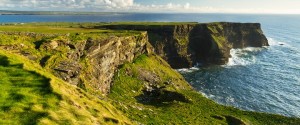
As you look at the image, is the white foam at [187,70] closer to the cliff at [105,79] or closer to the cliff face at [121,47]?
the cliff face at [121,47]

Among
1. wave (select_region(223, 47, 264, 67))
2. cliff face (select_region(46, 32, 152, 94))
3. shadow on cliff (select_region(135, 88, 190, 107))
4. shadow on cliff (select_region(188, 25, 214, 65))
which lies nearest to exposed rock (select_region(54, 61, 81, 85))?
cliff face (select_region(46, 32, 152, 94))

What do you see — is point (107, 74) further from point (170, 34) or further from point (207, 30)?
point (207, 30)

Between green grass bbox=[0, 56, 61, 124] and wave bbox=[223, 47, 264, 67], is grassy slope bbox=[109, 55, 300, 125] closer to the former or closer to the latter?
green grass bbox=[0, 56, 61, 124]

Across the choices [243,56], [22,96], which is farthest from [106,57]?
[243,56]

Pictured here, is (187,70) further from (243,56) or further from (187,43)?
(243,56)

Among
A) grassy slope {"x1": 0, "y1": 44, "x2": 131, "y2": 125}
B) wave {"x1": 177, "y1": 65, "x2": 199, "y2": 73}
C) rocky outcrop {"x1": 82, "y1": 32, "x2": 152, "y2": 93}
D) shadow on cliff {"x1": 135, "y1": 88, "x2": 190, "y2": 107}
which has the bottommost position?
wave {"x1": 177, "y1": 65, "x2": 199, "y2": 73}

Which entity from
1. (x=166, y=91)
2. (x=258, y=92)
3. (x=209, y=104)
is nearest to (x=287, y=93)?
(x=258, y=92)

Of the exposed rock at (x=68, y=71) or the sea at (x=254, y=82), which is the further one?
the sea at (x=254, y=82)

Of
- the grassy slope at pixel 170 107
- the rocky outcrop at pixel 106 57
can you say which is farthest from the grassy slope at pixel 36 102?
the rocky outcrop at pixel 106 57
